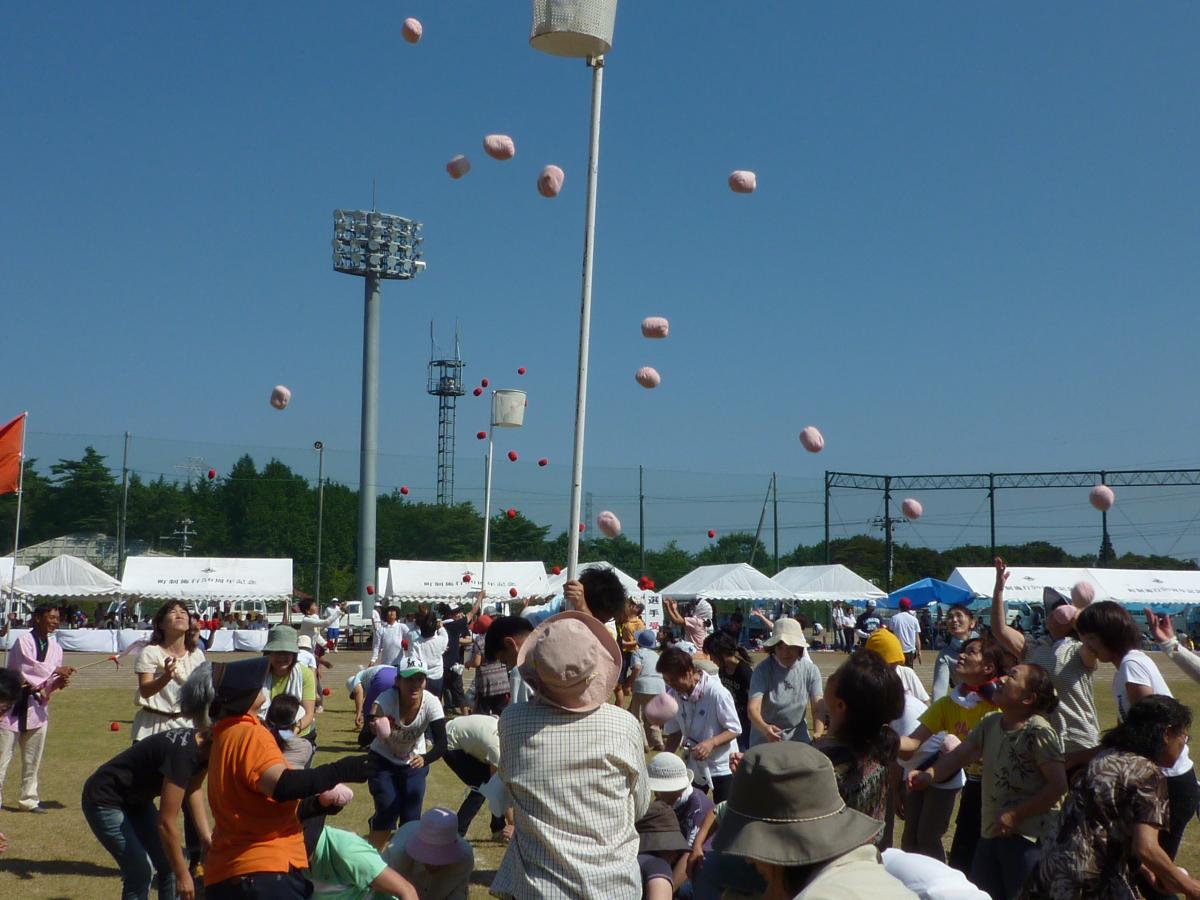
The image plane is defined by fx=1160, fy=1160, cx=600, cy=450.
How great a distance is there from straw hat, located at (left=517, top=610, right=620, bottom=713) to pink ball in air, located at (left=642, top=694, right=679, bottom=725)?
3.23 m

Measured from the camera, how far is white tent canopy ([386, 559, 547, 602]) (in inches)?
1531

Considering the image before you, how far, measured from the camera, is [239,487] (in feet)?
212

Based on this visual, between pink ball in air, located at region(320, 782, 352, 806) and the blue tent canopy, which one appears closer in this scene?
pink ball in air, located at region(320, 782, 352, 806)

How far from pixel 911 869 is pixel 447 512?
74.1 m

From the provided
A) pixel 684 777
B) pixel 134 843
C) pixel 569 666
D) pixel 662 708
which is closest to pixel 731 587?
pixel 662 708

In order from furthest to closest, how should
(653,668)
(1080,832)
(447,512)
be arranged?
(447,512), (653,668), (1080,832)

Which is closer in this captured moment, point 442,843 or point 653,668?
point 442,843

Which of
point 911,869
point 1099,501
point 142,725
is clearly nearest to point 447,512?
point 1099,501

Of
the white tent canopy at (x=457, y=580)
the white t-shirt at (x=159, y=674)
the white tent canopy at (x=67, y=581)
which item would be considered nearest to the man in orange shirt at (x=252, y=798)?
the white t-shirt at (x=159, y=674)

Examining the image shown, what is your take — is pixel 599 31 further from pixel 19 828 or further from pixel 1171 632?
pixel 19 828

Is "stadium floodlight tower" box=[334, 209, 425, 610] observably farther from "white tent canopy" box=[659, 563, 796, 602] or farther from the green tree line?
"white tent canopy" box=[659, 563, 796, 602]

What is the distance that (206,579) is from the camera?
41688mm

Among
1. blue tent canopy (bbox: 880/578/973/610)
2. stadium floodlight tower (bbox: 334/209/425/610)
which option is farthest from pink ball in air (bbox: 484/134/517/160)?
stadium floodlight tower (bbox: 334/209/425/610)

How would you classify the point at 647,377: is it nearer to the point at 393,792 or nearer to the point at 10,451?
the point at 393,792
